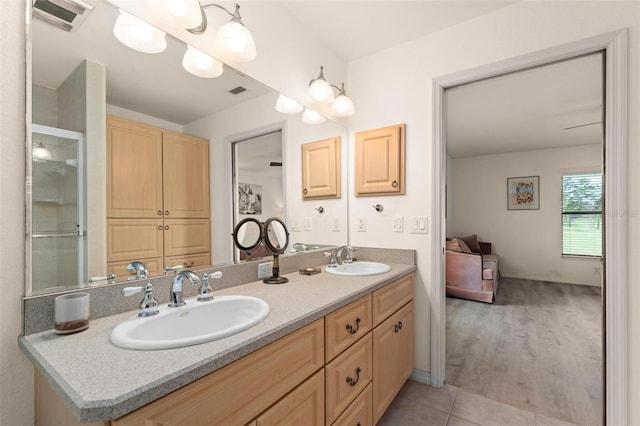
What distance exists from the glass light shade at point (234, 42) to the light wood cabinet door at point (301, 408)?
1434 mm

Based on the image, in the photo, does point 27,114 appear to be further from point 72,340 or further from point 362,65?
point 362,65

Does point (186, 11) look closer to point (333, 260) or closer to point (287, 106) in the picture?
point (287, 106)

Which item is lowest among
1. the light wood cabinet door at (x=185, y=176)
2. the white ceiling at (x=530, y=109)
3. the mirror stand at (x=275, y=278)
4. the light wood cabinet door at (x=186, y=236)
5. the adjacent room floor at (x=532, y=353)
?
the adjacent room floor at (x=532, y=353)

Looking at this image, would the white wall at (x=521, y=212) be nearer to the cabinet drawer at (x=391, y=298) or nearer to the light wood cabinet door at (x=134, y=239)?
the cabinet drawer at (x=391, y=298)

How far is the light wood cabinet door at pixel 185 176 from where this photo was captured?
1.19 meters

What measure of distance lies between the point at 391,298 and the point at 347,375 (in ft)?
1.87

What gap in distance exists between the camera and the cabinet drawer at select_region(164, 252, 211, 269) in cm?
118

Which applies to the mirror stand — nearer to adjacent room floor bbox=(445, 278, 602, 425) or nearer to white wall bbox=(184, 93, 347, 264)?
white wall bbox=(184, 93, 347, 264)

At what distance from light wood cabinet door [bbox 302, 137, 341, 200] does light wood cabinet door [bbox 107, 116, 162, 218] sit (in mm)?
1056

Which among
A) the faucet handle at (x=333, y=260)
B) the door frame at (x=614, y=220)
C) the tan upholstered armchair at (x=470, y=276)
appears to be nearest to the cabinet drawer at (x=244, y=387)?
the faucet handle at (x=333, y=260)

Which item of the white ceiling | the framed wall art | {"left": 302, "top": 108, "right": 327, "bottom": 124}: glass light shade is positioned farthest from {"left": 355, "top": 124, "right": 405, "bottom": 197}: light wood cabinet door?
the framed wall art

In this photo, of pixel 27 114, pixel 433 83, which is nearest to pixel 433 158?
pixel 433 83

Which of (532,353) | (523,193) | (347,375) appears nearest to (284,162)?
(347,375)

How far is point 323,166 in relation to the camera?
2.21m
